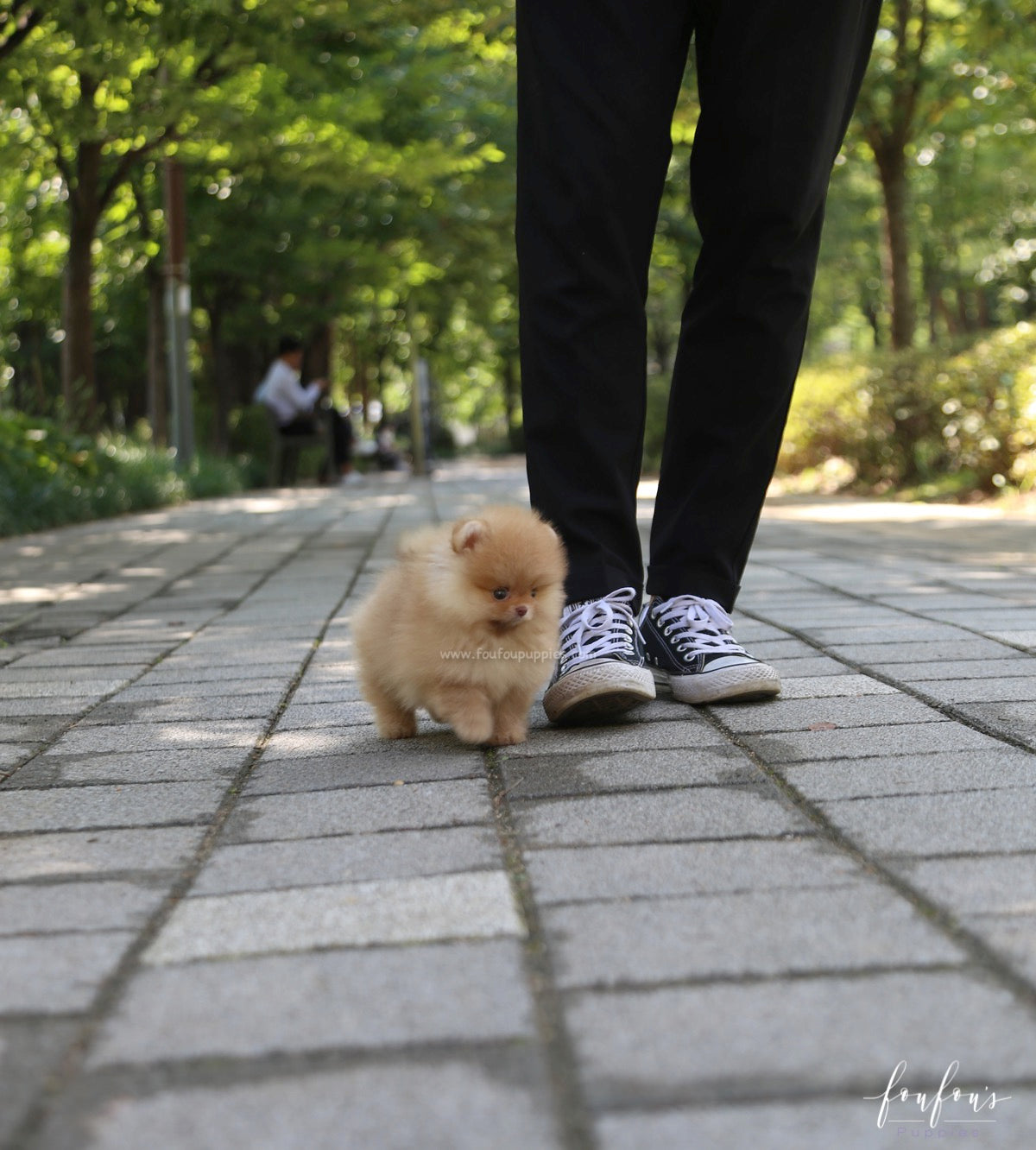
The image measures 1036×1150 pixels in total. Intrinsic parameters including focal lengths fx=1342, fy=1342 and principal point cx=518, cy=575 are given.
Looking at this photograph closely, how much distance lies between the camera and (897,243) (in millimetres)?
13719

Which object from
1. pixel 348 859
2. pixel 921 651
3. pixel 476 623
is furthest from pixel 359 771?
pixel 921 651

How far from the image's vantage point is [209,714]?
3.13m

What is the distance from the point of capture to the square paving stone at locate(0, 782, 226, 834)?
2229mm

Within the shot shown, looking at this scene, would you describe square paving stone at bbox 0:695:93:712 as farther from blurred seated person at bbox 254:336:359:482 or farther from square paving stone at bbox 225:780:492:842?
blurred seated person at bbox 254:336:359:482

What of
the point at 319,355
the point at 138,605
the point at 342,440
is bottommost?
the point at 138,605

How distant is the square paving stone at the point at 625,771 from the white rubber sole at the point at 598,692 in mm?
175

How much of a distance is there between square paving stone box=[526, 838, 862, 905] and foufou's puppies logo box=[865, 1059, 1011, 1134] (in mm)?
529

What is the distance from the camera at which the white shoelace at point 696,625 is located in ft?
9.95

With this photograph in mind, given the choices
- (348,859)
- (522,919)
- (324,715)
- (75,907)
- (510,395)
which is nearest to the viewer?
(522,919)

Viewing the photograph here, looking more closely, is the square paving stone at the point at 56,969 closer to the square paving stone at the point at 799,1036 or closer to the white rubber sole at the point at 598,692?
the square paving stone at the point at 799,1036

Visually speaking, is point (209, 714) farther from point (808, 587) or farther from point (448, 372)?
point (448, 372)

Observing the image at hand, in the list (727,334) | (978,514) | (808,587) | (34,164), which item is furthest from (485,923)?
(34,164)

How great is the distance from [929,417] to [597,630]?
9550 mm

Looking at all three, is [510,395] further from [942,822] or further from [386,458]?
[942,822]
